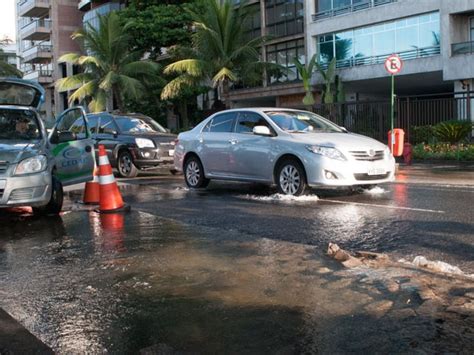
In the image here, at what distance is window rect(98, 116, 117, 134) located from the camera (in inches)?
644

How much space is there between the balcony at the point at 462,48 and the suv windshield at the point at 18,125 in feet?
75.8

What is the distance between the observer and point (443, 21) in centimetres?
2769

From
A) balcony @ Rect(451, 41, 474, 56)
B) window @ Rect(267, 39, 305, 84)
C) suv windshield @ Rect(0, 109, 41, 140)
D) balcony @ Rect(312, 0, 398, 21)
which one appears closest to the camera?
suv windshield @ Rect(0, 109, 41, 140)

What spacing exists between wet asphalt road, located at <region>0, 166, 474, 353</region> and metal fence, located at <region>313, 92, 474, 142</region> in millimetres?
12656

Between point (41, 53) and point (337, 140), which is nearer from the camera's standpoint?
point (337, 140)

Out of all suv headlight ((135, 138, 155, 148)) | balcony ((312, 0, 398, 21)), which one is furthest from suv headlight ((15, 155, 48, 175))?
balcony ((312, 0, 398, 21))

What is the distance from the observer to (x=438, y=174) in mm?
15305

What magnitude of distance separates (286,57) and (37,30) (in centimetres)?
3551

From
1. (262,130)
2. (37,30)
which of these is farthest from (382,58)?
(37,30)

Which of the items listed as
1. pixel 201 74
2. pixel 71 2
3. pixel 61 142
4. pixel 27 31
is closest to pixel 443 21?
pixel 201 74

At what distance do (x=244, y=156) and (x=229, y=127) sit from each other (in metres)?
0.91

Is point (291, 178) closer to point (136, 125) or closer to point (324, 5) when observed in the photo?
point (136, 125)

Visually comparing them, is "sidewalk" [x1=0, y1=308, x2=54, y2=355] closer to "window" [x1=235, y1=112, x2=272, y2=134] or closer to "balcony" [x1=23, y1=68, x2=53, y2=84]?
"window" [x1=235, y1=112, x2=272, y2=134]

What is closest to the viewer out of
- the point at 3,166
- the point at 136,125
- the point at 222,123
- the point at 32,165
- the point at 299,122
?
the point at 3,166
